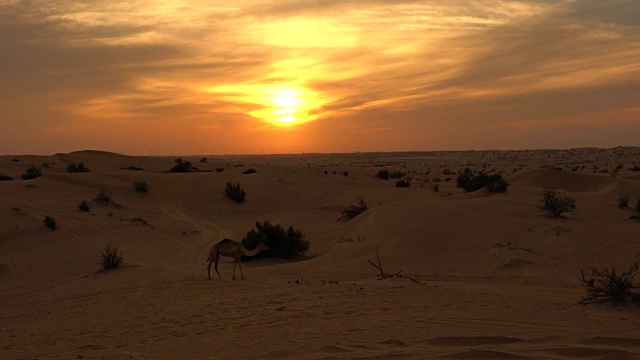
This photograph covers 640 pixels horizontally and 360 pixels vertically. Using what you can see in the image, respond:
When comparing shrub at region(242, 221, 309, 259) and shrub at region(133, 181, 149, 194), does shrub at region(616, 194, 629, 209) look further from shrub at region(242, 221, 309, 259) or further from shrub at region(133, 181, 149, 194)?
shrub at region(133, 181, 149, 194)

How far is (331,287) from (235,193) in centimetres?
2682

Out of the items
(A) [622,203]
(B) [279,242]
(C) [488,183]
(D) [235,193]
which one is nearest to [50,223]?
(B) [279,242]

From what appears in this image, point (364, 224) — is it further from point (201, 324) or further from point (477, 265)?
point (201, 324)

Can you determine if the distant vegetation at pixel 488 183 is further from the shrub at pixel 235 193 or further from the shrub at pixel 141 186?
the shrub at pixel 141 186

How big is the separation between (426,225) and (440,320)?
10709mm

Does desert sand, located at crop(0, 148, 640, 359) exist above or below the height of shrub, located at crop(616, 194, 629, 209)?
below

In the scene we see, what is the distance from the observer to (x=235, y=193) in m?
38.9

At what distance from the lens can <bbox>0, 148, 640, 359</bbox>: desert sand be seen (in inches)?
343

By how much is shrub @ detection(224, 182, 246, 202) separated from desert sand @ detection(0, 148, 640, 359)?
22.2ft

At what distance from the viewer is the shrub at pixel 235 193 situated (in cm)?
3869

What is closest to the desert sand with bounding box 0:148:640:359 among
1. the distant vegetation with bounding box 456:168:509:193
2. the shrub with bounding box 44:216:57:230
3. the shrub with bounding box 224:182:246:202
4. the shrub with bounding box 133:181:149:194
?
the shrub with bounding box 44:216:57:230

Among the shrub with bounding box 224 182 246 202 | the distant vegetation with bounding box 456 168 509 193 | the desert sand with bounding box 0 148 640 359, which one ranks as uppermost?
the distant vegetation with bounding box 456 168 509 193

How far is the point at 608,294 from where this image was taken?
10.6m

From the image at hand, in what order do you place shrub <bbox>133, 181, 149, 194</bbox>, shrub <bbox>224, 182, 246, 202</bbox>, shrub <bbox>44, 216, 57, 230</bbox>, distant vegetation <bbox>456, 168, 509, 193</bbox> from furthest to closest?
shrub <bbox>133, 181, 149, 194</bbox>, shrub <bbox>224, 182, 246, 202</bbox>, distant vegetation <bbox>456, 168, 509, 193</bbox>, shrub <bbox>44, 216, 57, 230</bbox>
